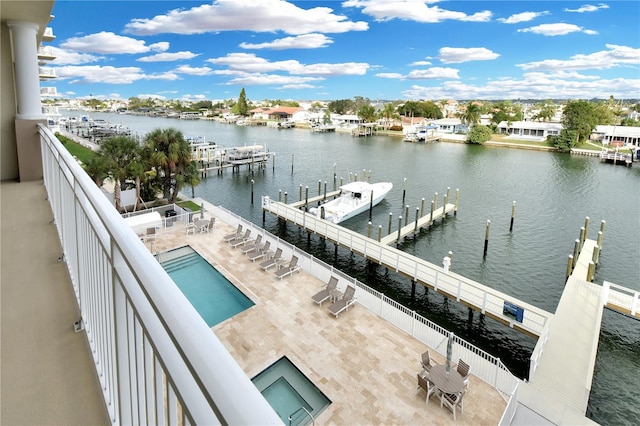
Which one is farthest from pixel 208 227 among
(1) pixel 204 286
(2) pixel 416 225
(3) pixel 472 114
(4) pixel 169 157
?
(3) pixel 472 114

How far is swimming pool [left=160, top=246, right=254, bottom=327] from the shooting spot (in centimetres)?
1193

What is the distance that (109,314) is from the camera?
1754 mm

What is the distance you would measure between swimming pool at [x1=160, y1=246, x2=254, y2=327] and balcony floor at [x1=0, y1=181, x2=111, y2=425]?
7.33 m

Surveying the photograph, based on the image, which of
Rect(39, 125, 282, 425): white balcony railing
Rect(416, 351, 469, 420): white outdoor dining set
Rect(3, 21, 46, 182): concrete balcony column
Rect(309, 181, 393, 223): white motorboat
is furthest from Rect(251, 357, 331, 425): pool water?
Rect(309, 181, 393, 223): white motorboat

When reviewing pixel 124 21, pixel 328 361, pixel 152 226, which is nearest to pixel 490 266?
pixel 328 361

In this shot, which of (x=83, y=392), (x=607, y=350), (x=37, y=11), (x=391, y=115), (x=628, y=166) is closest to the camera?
(x=83, y=392)

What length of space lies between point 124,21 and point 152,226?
106 meters

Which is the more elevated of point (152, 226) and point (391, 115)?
point (391, 115)

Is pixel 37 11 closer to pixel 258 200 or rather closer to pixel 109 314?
pixel 109 314

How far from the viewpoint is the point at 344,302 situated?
11.7 metres

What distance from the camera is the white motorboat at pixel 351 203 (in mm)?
23125

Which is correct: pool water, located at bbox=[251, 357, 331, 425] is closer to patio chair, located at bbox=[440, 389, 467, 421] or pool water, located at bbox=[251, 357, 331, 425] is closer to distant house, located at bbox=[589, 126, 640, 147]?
patio chair, located at bbox=[440, 389, 467, 421]

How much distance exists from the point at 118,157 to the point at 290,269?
1360 cm

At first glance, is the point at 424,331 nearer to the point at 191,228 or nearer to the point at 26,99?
the point at 26,99
